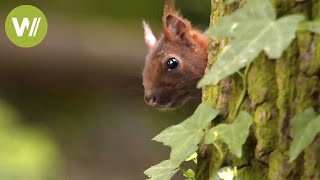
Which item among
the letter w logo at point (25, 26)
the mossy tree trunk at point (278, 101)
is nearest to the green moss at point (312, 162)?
the mossy tree trunk at point (278, 101)

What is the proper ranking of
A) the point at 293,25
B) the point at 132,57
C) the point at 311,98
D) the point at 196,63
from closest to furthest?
the point at 293,25 → the point at 311,98 → the point at 196,63 → the point at 132,57

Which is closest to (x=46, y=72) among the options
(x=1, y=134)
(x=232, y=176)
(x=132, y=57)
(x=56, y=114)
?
(x=56, y=114)

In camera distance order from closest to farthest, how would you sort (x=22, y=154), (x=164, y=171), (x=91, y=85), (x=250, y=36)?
(x=250, y=36) → (x=164, y=171) → (x=22, y=154) → (x=91, y=85)

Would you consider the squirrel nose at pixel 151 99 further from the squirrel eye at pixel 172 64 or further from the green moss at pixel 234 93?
the green moss at pixel 234 93

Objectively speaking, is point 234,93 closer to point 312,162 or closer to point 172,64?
point 312,162

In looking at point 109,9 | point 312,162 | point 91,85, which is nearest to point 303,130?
point 312,162

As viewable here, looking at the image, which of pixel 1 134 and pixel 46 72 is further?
pixel 46 72

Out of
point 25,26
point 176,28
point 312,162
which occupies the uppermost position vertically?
point 25,26

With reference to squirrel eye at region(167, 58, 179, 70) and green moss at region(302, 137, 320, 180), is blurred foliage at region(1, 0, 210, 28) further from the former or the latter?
green moss at region(302, 137, 320, 180)

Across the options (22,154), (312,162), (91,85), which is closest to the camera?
(312,162)

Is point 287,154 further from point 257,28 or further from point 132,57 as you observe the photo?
point 132,57
